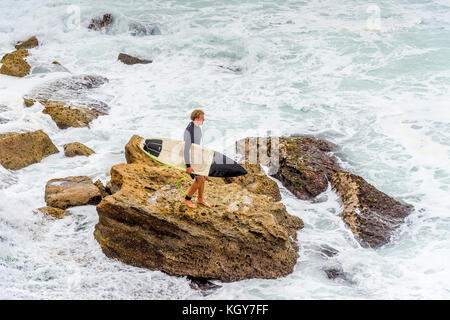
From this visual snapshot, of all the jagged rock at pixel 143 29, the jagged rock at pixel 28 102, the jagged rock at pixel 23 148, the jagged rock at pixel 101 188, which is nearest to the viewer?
the jagged rock at pixel 101 188

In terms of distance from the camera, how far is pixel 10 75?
1420cm

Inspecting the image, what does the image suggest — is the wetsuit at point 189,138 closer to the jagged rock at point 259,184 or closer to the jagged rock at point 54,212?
the jagged rock at point 259,184

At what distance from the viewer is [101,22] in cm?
2027

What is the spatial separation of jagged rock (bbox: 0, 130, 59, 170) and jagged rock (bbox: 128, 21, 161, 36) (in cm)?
1064

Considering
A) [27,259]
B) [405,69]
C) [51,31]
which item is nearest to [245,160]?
[27,259]

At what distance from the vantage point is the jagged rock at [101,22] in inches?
792

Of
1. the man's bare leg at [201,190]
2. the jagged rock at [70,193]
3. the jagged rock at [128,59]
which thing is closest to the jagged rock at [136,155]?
the jagged rock at [70,193]

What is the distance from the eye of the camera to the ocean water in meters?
6.59

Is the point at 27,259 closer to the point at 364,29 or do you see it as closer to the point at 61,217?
the point at 61,217

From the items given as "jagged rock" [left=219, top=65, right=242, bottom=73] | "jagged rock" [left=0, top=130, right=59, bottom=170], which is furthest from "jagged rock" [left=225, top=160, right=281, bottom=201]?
"jagged rock" [left=219, top=65, right=242, bottom=73]

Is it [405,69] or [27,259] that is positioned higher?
[405,69]

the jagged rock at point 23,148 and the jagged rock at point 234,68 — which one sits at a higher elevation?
the jagged rock at point 234,68

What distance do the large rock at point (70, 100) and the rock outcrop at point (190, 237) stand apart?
221 inches

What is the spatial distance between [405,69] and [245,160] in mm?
8560
